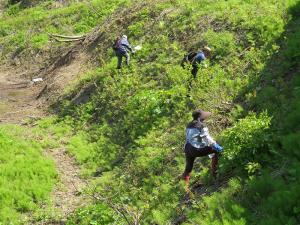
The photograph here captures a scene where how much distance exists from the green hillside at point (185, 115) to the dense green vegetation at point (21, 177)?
0.17 metres

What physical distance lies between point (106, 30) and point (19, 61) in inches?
305

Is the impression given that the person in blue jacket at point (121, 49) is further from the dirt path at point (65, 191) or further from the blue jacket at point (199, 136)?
the blue jacket at point (199, 136)

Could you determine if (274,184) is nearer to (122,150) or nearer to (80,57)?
(122,150)

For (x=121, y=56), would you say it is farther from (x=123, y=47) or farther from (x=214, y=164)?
(x=214, y=164)

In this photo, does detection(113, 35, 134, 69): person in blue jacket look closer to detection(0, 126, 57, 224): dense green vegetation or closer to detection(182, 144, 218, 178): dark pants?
detection(0, 126, 57, 224): dense green vegetation

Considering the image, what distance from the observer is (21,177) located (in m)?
13.5

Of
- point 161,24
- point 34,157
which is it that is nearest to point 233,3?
point 161,24

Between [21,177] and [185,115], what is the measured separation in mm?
→ 5348

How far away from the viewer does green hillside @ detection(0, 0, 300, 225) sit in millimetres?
8156

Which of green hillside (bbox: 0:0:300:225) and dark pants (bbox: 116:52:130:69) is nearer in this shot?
green hillside (bbox: 0:0:300:225)

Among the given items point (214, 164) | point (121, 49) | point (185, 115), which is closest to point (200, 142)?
point (214, 164)

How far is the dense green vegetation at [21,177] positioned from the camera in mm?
12212

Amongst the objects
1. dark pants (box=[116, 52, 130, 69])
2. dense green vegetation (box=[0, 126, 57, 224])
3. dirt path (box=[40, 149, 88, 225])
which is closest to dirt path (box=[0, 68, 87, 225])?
dirt path (box=[40, 149, 88, 225])

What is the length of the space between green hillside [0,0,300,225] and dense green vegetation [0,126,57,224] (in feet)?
0.57
